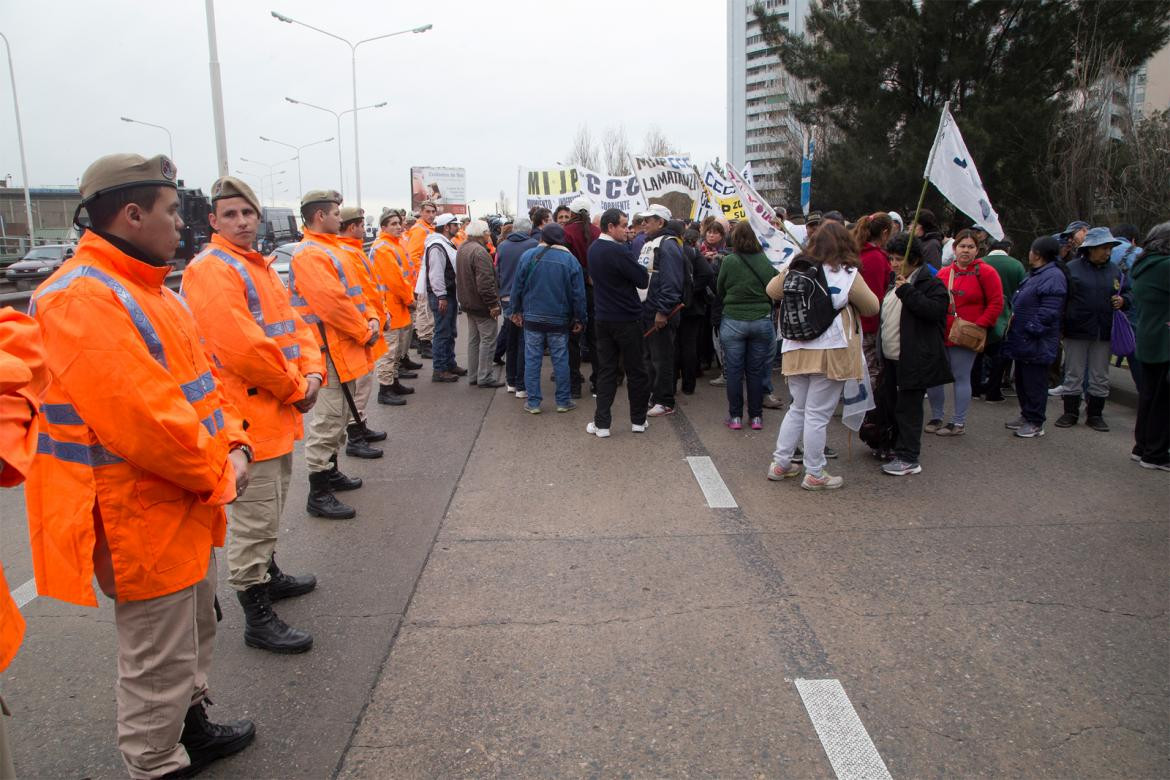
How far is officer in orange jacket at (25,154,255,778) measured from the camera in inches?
90.6

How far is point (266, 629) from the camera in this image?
362 cm

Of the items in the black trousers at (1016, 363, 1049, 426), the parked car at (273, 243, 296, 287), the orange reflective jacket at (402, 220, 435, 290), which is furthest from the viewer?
the parked car at (273, 243, 296, 287)

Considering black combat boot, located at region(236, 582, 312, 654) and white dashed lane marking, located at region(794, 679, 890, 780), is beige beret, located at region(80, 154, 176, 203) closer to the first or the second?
black combat boot, located at region(236, 582, 312, 654)

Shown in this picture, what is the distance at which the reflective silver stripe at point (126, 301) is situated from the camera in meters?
2.35

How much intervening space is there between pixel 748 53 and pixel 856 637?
117m

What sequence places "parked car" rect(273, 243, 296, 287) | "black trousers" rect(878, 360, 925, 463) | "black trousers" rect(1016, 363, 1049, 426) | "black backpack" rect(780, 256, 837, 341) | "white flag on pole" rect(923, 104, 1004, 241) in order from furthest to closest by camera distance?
"parked car" rect(273, 243, 296, 287) → "black trousers" rect(1016, 363, 1049, 426) → "white flag on pole" rect(923, 104, 1004, 241) → "black trousers" rect(878, 360, 925, 463) → "black backpack" rect(780, 256, 837, 341)

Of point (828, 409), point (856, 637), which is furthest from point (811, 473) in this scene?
point (856, 637)

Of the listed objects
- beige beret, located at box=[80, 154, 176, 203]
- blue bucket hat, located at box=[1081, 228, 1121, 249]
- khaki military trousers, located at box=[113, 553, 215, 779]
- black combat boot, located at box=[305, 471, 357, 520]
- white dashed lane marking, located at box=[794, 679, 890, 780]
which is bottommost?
white dashed lane marking, located at box=[794, 679, 890, 780]

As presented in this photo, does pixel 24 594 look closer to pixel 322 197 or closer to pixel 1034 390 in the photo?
pixel 322 197

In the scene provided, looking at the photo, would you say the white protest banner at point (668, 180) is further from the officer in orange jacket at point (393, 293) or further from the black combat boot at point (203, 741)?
the black combat boot at point (203, 741)

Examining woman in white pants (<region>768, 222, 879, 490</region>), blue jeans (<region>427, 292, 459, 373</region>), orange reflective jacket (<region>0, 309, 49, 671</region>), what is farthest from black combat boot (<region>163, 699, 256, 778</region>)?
blue jeans (<region>427, 292, 459, 373</region>)

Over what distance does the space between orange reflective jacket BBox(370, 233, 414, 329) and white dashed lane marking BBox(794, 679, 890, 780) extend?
654cm

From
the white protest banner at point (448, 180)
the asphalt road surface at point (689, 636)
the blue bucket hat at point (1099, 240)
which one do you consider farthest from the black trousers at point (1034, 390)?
the white protest banner at point (448, 180)

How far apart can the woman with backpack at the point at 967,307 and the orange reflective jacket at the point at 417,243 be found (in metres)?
6.64
